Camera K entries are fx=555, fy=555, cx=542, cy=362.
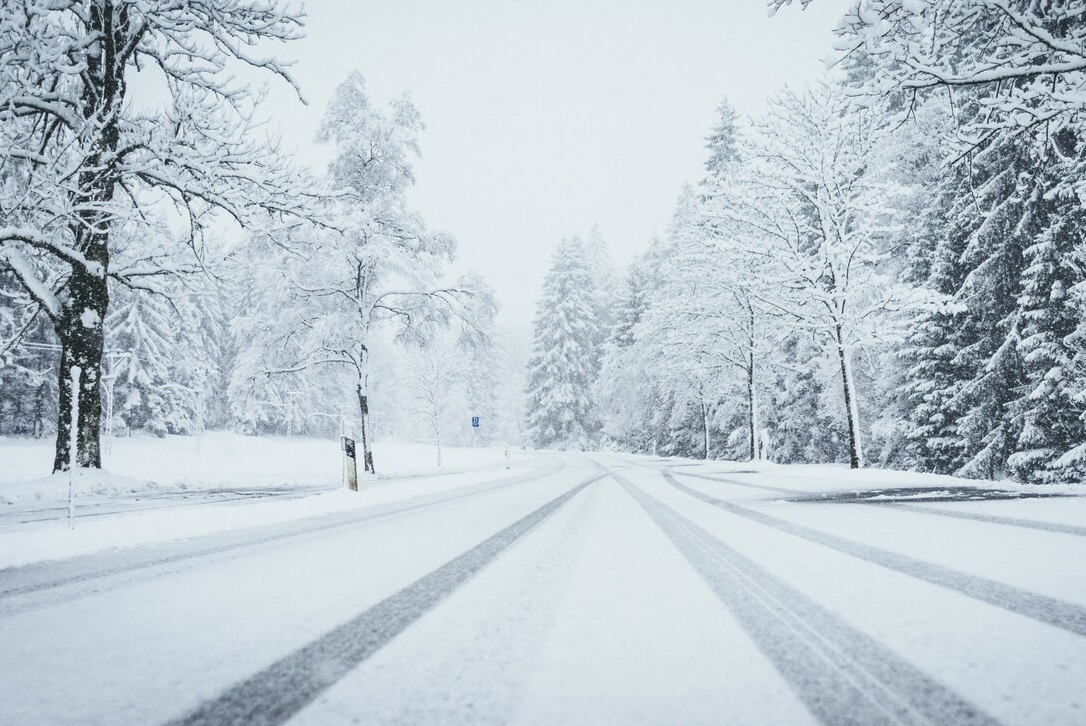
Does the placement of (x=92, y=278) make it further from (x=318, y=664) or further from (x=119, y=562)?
(x=318, y=664)

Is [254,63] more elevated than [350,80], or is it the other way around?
[350,80]

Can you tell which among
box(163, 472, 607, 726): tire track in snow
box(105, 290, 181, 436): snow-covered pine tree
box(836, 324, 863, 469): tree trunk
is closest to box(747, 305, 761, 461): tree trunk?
box(836, 324, 863, 469): tree trunk

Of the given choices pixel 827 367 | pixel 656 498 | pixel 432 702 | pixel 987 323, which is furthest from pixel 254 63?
pixel 827 367

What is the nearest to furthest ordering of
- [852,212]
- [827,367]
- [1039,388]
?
[1039,388]
[852,212]
[827,367]

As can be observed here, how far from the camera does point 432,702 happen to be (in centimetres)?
137

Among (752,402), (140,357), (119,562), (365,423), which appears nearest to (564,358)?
(752,402)

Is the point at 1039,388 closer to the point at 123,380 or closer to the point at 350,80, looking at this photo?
the point at 350,80

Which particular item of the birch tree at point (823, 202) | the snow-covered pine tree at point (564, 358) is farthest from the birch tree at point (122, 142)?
the snow-covered pine tree at point (564, 358)

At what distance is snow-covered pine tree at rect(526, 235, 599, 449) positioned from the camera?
53.8m

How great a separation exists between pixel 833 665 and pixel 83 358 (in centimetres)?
1398

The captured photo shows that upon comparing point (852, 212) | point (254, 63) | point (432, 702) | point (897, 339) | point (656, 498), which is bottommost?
point (656, 498)

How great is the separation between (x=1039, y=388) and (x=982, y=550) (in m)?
12.8

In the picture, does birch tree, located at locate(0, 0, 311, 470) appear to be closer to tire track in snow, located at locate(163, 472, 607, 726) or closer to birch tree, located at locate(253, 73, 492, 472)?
birch tree, located at locate(253, 73, 492, 472)

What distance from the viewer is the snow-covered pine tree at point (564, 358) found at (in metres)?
53.8
